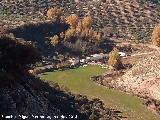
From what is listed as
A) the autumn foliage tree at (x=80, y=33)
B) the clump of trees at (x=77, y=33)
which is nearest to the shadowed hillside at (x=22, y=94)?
the clump of trees at (x=77, y=33)

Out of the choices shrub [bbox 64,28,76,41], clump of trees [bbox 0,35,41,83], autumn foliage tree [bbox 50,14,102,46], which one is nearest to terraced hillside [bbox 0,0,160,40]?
autumn foliage tree [bbox 50,14,102,46]

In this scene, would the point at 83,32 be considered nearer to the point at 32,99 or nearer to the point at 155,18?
the point at 155,18

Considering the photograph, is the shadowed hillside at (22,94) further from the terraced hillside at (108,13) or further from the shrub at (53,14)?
the shrub at (53,14)

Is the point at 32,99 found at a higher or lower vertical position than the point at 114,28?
higher

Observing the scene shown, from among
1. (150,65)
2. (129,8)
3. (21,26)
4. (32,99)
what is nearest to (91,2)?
(129,8)

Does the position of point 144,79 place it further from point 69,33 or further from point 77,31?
point 77,31

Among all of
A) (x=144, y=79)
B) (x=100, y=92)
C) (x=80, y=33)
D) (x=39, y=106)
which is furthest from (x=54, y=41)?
(x=39, y=106)
